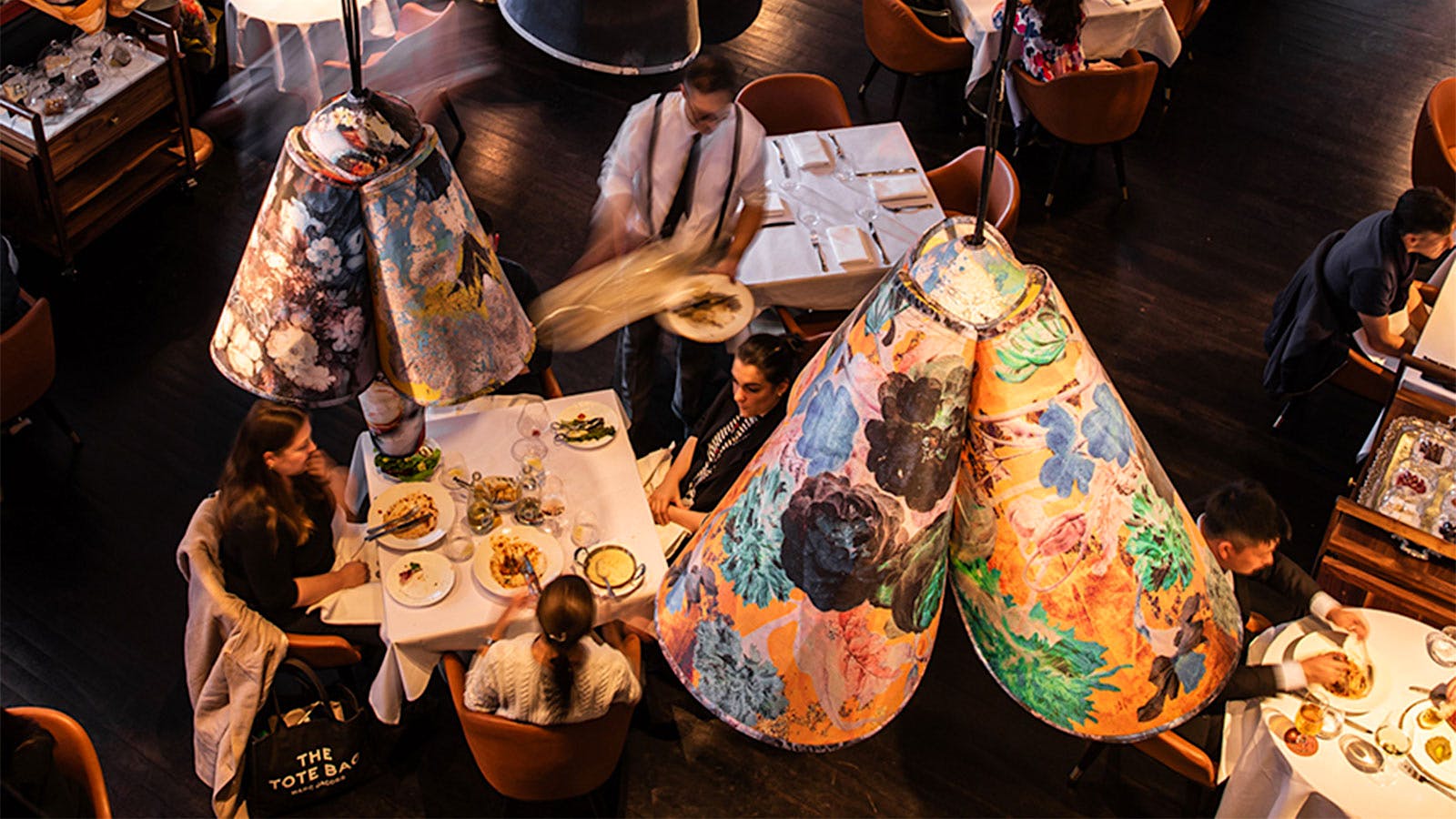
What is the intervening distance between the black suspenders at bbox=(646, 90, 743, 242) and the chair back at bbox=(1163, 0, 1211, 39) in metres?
3.14

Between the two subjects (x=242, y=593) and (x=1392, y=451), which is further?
(x=1392, y=451)

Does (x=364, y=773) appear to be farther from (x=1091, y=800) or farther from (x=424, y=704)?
(x=1091, y=800)

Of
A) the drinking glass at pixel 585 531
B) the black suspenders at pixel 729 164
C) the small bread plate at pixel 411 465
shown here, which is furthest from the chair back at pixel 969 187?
the small bread plate at pixel 411 465

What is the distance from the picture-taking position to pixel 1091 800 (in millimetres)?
3824

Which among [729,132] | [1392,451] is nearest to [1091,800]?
[1392,451]

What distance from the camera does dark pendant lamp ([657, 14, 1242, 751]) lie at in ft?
2.88

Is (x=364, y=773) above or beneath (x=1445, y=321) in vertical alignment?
beneath

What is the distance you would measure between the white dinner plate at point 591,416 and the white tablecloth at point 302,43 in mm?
2503

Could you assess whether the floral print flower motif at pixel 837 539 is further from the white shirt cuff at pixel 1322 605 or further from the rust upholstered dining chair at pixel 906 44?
the rust upholstered dining chair at pixel 906 44

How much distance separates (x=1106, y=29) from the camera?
5566mm

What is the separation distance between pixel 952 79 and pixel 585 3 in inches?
221

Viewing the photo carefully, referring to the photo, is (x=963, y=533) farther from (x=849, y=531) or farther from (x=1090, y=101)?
(x=1090, y=101)

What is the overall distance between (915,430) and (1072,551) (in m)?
0.16

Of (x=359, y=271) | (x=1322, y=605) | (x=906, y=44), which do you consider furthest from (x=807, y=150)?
(x=359, y=271)
